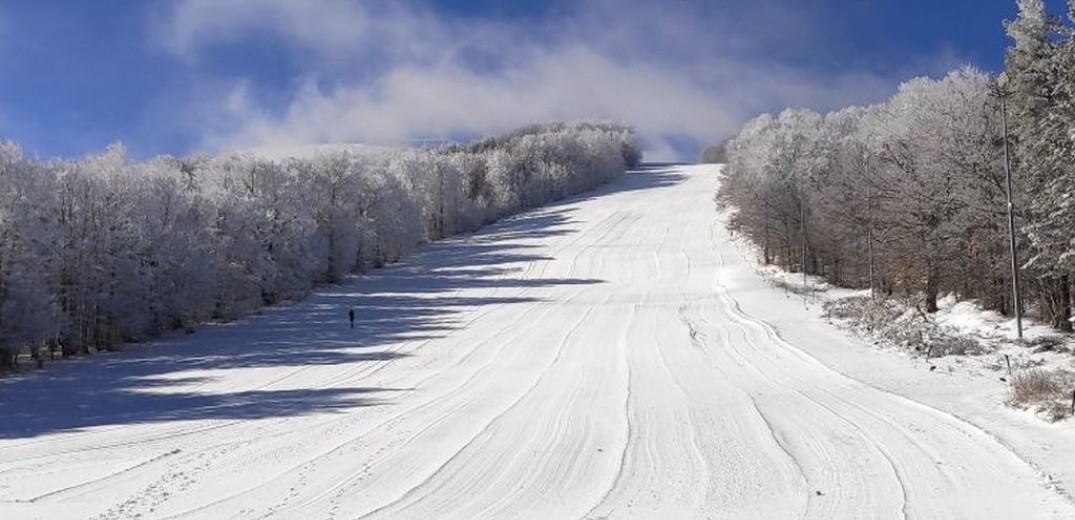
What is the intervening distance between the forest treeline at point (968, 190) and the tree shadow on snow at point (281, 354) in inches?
679

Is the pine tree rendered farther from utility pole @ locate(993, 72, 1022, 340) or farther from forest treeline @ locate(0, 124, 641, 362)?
forest treeline @ locate(0, 124, 641, 362)

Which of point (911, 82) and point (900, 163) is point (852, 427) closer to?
point (900, 163)

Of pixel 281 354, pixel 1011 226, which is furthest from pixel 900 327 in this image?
pixel 281 354

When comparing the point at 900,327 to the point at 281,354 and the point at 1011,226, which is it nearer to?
the point at 1011,226

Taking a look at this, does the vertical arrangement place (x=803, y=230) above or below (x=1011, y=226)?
below

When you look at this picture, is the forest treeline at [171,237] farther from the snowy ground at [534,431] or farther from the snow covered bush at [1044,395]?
the snow covered bush at [1044,395]

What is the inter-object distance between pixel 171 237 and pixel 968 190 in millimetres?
35578

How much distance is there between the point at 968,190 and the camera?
29.9m

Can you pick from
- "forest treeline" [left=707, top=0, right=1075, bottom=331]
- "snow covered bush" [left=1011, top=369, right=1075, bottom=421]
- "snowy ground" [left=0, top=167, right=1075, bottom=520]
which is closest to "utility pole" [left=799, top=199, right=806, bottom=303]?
"forest treeline" [left=707, top=0, right=1075, bottom=331]

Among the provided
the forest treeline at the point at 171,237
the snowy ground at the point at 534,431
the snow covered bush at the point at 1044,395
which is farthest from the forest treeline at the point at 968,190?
the forest treeline at the point at 171,237

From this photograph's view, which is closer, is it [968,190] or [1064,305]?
[1064,305]

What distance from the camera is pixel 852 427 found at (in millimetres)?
13086

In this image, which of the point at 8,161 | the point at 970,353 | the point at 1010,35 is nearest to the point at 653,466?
the point at 970,353

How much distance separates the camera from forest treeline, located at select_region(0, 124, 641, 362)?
109ft
